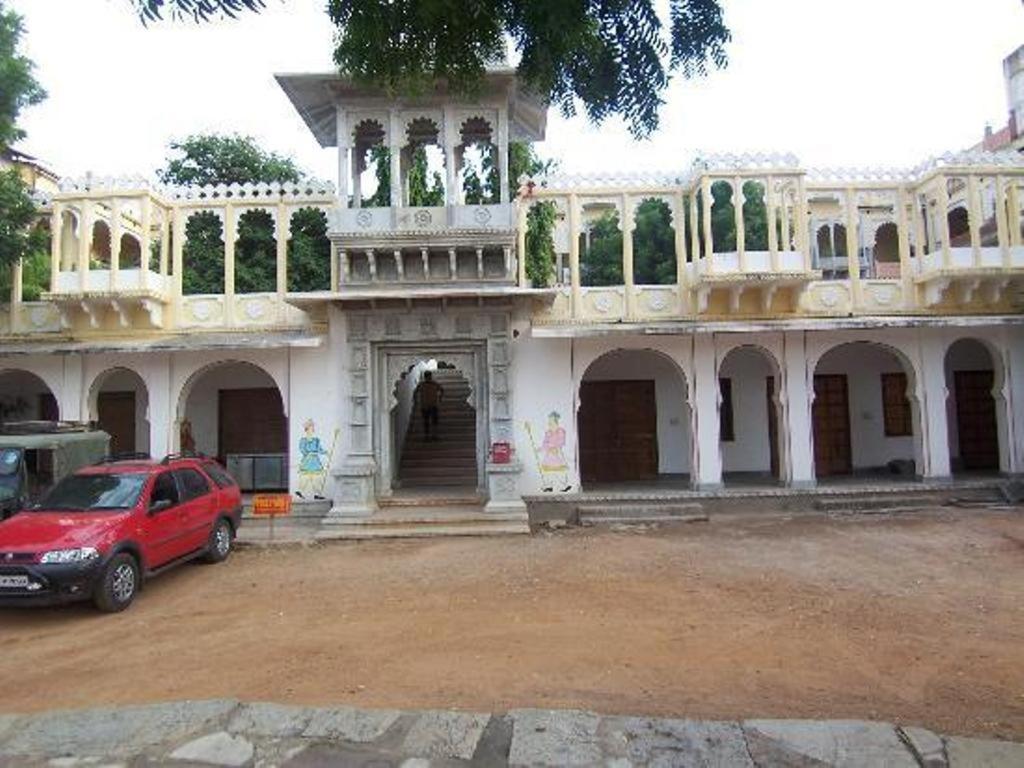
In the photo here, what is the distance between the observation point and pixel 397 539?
41.0 feet

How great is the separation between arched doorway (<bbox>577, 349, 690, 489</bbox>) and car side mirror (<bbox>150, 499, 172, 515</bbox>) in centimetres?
981

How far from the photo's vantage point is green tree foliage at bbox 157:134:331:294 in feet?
66.5

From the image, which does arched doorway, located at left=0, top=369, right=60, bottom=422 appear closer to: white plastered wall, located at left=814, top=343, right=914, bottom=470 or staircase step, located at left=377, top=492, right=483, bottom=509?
staircase step, located at left=377, top=492, right=483, bottom=509

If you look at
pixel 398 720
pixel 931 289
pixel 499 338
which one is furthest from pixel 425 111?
pixel 398 720

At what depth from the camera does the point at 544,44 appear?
11.1ft

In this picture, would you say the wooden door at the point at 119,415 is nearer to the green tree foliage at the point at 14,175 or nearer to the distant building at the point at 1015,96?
the green tree foliage at the point at 14,175

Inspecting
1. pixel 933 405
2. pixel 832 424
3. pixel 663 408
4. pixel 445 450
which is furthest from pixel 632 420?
pixel 933 405

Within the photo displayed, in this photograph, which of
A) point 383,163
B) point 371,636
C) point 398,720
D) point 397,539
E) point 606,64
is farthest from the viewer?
point 383,163

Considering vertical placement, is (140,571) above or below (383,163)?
below

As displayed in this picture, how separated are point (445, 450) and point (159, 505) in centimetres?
901

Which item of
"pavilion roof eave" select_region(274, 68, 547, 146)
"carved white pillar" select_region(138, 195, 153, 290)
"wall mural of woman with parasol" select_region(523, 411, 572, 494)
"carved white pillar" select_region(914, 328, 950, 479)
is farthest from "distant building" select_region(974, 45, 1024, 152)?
"carved white pillar" select_region(138, 195, 153, 290)

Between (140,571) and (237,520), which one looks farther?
(237,520)

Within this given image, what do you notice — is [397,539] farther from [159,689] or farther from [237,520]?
[159,689]

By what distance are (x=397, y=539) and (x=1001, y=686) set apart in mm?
8932
